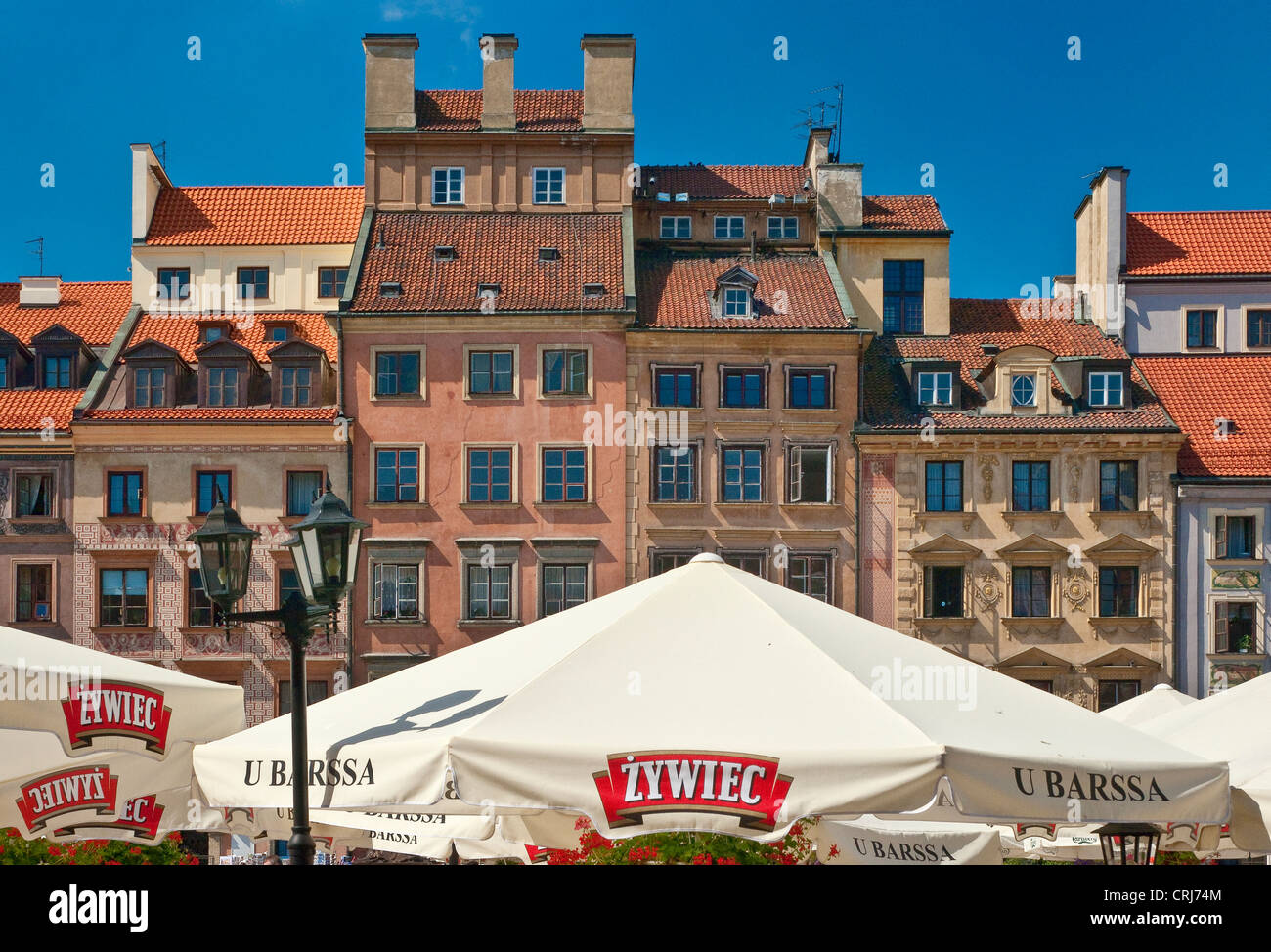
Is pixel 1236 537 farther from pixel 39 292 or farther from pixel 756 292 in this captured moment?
pixel 39 292

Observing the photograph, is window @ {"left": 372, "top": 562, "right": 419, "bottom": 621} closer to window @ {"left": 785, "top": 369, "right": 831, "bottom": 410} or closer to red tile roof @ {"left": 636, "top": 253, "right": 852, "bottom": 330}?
red tile roof @ {"left": 636, "top": 253, "right": 852, "bottom": 330}

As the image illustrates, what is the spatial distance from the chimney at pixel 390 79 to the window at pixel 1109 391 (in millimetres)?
18656

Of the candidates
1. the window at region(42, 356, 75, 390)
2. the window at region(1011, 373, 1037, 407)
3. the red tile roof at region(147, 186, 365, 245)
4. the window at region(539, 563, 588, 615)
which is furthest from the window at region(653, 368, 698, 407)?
the window at region(42, 356, 75, 390)

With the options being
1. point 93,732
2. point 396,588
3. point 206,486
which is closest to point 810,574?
point 396,588

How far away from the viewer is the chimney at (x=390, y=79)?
37.9 meters

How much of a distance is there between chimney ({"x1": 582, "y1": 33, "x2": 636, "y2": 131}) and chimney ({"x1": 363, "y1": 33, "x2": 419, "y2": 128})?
14.8 ft

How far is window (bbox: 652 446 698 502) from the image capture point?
1387 inches

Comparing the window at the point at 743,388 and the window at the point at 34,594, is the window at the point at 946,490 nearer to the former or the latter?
the window at the point at 743,388

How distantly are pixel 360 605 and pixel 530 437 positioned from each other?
566cm

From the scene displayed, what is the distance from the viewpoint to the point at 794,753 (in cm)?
689

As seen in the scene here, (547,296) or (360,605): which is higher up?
(547,296)

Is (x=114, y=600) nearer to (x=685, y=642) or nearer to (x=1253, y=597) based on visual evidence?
(x=1253, y=597)

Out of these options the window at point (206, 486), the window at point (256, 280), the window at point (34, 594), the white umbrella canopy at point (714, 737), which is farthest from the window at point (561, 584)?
the white umbrella canopy at point (714, 737)
